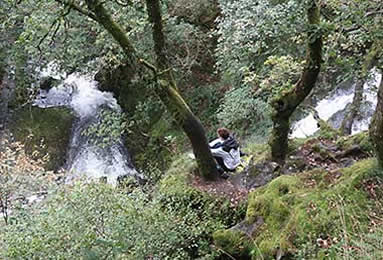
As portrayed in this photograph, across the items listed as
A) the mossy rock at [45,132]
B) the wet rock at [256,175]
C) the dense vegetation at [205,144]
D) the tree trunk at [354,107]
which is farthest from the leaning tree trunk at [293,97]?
the mossy rock at [45,132]

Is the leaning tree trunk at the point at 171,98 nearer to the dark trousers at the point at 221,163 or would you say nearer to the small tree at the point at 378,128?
the dark trousers at the point at 221,163

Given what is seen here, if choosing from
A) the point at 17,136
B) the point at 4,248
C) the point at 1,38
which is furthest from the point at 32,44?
the point at 4,248

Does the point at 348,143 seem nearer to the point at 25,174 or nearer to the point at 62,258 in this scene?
the point at 62,258

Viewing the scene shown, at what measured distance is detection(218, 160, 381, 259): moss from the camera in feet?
14.4

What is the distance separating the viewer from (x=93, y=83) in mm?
17375

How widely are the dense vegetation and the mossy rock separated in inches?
2.1

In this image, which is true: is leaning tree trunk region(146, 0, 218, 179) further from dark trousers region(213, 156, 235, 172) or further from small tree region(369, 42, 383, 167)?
small tree region(369, 42, 383, 167)

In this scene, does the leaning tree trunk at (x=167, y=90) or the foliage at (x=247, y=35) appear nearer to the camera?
the leaning tree trunk at (x=167, y=90)

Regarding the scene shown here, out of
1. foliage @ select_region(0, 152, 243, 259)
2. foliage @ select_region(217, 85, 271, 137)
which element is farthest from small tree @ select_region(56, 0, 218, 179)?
foliage @ select_region(217, 85, 271, 137)

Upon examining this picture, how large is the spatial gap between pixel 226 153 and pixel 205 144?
0.75 metres

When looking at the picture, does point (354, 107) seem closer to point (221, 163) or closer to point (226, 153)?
point (226, 153)

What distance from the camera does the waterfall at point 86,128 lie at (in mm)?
14078

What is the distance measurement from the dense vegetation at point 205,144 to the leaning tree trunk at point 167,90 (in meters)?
0.02

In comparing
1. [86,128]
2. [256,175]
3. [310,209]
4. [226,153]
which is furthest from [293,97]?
[86,128]
